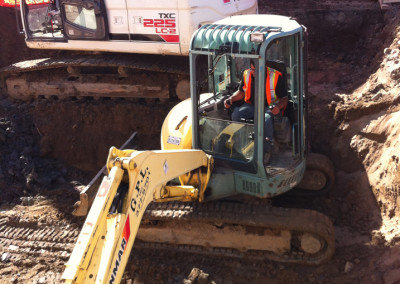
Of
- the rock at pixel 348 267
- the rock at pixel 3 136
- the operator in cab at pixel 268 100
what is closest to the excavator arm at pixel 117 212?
the operator in cab at pixel 268 100

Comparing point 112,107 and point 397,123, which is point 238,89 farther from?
point 112,107

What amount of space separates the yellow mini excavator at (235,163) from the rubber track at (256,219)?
10 millimetres

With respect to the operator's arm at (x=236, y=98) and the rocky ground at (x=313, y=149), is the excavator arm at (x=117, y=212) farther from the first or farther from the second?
the rocky ground at (x=313, y=149)

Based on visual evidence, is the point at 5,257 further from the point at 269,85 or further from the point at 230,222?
the point at 269,85

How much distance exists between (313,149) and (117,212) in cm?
407

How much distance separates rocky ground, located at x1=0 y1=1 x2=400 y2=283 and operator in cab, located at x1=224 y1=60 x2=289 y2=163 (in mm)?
1432

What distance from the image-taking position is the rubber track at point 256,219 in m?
4.98

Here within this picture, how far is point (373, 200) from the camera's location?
570cm

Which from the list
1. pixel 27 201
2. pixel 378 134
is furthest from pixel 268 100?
pixel 27 201

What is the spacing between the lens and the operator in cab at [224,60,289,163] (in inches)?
190

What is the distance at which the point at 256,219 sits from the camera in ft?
16.6

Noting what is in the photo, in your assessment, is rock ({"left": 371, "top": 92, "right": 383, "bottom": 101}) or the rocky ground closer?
the rocky ground

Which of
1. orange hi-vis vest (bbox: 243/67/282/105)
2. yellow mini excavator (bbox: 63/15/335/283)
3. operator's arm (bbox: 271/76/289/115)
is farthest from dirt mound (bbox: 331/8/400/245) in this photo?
orange hi-vis vest (bbox: 243/67/282/105)

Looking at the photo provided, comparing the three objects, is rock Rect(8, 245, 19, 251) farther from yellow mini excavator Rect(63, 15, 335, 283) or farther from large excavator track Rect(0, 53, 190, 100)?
large excavator track Rect(0, 53, 190, 100)
